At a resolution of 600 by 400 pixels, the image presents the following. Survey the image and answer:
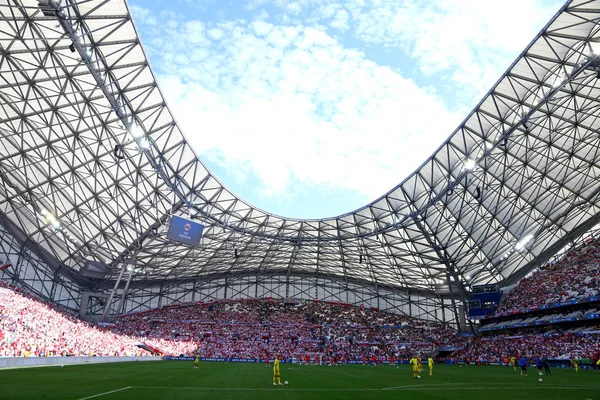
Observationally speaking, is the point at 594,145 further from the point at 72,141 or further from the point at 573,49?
the point at 72,141

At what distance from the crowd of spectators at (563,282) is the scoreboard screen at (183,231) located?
1710 inches

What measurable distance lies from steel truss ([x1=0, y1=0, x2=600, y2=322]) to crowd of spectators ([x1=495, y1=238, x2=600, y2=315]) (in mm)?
3403

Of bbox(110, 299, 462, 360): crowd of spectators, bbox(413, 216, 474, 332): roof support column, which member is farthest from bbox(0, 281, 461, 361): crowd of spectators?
bbox(413, 216, 474, 332): roof support column

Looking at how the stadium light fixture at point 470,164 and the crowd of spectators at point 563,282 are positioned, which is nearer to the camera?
the stadium light fixture at point 470,164

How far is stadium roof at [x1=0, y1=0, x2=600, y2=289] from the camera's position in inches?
1160

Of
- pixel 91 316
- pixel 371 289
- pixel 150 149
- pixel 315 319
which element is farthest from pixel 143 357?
pixel 371 289

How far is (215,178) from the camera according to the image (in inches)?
1833

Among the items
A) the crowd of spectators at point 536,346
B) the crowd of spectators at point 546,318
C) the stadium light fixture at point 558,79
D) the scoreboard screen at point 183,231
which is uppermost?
the stadium light fixture at point 558,79

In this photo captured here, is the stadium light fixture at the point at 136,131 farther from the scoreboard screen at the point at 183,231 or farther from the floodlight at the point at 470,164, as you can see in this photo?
the floodlight at the point at 470,164

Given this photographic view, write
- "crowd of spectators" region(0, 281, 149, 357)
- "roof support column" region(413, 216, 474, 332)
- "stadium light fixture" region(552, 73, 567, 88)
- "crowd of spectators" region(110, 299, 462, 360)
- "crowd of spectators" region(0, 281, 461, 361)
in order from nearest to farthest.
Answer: "stadium light fixture" region(552, 73, 567, 88) < "crowd of spectators" region(0, 281, 149, 357) < "crowd of spectators" region(0, 281, 461, 361) < "roof support column" region(413, 216, 474, 332) < "crowd of spectators" region(110, 299, 462, 360)

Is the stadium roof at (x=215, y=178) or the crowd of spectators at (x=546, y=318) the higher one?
the stadium roof at (x=215, y=178)

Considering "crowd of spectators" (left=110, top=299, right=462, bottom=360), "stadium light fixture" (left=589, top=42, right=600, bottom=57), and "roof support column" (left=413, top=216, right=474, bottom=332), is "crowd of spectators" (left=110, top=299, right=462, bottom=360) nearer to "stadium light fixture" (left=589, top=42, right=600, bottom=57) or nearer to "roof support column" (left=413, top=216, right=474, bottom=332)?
"roof support column" (left=413, top=216, right=474, bottom=332)

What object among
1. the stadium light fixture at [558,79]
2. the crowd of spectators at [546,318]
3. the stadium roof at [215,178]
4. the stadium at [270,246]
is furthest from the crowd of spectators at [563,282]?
the stadium light fixture at [558,79]

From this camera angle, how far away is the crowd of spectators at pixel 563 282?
4503 cm
